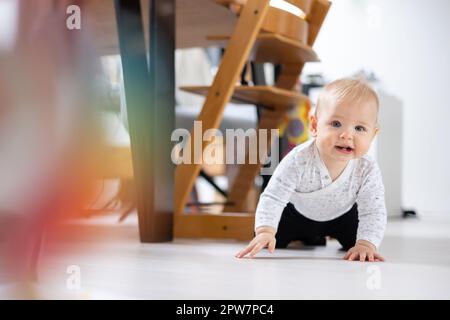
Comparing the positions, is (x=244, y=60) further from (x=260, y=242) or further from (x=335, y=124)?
(x=260, y=242)

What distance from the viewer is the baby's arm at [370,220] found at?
127cm

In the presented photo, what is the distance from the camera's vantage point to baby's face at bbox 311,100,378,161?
3.95ft

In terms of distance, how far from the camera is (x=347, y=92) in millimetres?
1212

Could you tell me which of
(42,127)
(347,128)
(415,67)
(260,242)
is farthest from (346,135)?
(415,67)

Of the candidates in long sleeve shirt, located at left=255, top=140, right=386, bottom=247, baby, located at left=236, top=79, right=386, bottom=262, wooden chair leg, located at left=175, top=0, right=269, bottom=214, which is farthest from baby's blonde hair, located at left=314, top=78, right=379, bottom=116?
wooden chair leg, located at left=175, top=0, right=269, bottom=214

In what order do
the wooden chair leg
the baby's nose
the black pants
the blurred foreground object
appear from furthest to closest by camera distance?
the wooden chair leg, the black pants, the baby's nose, the blurred foreground object

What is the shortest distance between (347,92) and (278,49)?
2.35 ft

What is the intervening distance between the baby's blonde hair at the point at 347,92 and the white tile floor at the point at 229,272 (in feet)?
1.04

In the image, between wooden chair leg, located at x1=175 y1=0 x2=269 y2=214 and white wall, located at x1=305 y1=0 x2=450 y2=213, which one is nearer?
wooden chair leg, located at x1=175 y1=0 x2=269 y2=214

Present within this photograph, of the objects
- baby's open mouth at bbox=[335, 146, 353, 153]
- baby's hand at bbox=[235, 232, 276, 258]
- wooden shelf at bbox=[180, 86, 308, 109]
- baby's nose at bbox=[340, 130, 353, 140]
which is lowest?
baby's hand at bbox=[235, 232, 276, 258]

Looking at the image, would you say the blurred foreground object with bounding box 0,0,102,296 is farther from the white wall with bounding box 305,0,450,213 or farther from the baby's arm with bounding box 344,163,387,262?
the white wall with bounding box 305,0,450,213

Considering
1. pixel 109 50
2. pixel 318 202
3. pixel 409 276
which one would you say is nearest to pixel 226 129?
pixel 109 50

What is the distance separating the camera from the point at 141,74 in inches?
58.6
